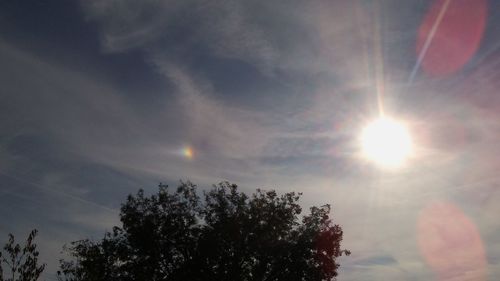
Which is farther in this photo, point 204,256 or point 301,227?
point 301,227

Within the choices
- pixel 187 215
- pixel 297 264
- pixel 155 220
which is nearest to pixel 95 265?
pixel 155 220

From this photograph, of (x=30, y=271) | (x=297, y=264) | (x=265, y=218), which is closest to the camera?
(x=30, y=271)

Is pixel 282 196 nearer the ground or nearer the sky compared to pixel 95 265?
nearer the sky

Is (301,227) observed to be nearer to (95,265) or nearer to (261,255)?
(261,255)

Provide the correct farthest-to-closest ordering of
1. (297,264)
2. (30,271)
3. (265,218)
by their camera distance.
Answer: (265,218)
(297,264)
(30,271)

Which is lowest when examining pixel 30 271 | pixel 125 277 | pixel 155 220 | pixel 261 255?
pixel 30 271

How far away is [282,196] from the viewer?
4488 cm

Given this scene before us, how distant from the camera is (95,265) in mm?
42531

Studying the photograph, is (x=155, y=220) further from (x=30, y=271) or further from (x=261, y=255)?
(x=30, y=271)

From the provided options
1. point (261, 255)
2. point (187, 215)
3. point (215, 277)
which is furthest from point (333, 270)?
point (187, 215)

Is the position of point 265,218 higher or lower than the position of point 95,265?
higher

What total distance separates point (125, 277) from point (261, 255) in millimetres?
12848

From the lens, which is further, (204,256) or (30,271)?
(204,256)

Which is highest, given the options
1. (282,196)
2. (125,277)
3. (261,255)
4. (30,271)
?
(282,196)
